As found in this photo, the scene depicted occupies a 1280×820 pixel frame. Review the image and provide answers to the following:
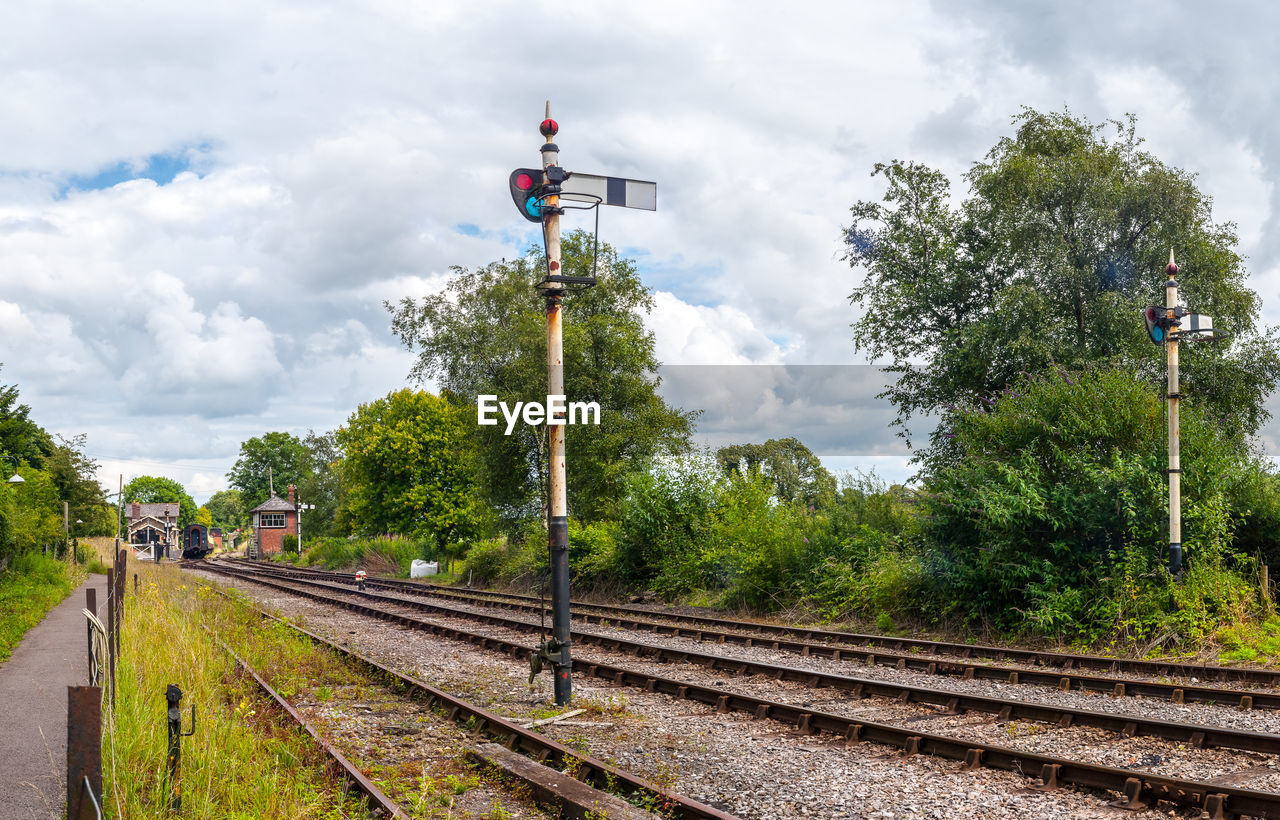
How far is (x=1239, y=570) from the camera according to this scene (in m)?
14.7

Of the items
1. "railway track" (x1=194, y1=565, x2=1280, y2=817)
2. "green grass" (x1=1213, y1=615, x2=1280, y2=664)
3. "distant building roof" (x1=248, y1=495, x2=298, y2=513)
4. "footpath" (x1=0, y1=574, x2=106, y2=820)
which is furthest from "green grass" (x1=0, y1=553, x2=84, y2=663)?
"distant building roof" (x1=248, y1=495, x2=298, y2=513)

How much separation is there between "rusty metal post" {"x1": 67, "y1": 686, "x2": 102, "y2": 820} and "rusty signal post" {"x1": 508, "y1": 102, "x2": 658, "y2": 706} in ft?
22.5

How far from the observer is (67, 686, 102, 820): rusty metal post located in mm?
4043

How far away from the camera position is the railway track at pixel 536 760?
6.59 meters

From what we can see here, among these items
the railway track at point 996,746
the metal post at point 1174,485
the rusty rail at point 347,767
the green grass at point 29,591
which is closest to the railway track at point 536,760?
the rusty rail at point 347,767

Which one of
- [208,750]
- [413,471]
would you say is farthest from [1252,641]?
[413,471]

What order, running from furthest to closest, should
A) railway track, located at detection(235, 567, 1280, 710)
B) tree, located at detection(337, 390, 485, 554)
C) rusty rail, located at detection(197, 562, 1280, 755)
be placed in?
tree, located at detection(337, 390, 485, 554)
railway track, located at detection(235, 567, 1280, 710)
rusty rail, located at detection(197, 562, 1280, 755)

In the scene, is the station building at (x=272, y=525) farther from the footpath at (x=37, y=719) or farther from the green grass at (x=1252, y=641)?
the green grass at (x=1252, y=641)

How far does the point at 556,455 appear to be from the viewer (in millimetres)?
11039

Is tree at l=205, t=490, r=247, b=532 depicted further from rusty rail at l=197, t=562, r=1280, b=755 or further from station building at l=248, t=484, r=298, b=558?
rusty rail at l=197, t=562, r=1280, b=755

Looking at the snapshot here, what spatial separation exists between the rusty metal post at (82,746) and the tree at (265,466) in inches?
4959

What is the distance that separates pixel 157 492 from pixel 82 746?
197m

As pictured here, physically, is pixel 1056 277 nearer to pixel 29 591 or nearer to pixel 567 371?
pixel 567 371

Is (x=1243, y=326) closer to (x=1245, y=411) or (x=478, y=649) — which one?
(x=1245, y=411)
